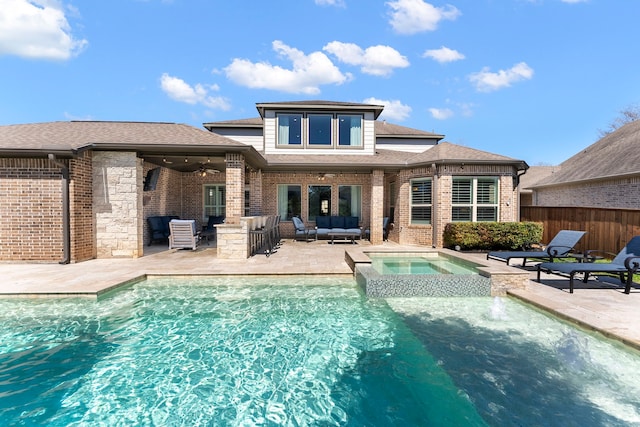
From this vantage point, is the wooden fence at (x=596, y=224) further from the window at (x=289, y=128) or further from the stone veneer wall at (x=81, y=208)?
the stone veneer wall at (x=81, y=208)

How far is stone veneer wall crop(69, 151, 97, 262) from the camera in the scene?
8242 mm

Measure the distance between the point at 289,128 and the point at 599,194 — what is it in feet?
46.5

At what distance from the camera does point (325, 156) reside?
13.3 metres

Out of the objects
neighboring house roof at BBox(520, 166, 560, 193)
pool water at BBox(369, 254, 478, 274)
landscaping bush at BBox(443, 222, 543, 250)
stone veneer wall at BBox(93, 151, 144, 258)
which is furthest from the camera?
neighboring house roof at BBox(520, 166, 560, 193)

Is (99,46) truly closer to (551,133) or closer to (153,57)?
(153,57)

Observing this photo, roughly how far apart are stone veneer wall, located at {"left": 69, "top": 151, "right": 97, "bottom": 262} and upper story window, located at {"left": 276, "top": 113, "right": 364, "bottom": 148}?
23.4ft

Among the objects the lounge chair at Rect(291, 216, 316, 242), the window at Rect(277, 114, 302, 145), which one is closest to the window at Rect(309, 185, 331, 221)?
the lounge chair at Rect(291, 216, 316, 242)

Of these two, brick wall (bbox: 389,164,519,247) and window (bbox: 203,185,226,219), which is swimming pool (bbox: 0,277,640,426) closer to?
brick wall (bbox: 389,164,519,247)

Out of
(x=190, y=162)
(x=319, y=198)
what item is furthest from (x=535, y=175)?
(x=190, y=162)

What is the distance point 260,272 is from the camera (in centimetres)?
718

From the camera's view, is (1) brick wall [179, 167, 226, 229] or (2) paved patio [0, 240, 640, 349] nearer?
(2) paved patio [0, 240, 640, 349]

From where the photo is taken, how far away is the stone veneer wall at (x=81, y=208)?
824 centimetres

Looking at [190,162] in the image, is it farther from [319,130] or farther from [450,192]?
[450,192]

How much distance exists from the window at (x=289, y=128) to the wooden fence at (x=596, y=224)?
10.3 metres
